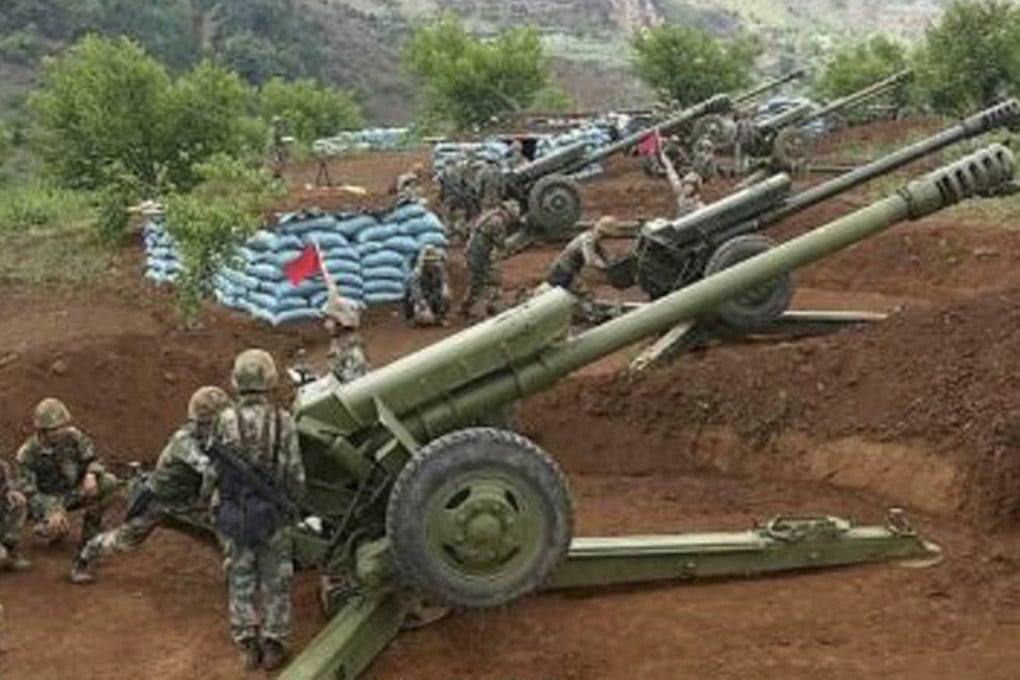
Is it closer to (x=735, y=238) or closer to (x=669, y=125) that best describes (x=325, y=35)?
(x=669, y=125)

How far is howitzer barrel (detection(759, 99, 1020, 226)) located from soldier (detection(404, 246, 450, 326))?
12.2 feet

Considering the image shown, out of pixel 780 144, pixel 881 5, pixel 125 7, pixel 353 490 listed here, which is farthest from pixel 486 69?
pixel 881 5

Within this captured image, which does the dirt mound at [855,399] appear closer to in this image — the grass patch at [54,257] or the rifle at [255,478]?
the rifle at [255,478]

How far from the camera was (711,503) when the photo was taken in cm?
823

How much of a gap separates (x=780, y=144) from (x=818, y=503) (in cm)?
1543

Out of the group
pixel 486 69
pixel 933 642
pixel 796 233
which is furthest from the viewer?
pixel 486 69

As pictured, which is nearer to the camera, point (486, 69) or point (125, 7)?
point (486, 69)

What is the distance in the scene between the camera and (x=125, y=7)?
63.2 m

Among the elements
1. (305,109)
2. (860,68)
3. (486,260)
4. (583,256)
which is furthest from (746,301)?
(305,109)

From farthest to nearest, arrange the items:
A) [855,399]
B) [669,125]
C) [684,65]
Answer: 1. [684,65]
2. [669,125]
3. [855,399]

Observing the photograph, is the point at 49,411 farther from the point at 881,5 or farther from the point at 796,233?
the point at 881,5

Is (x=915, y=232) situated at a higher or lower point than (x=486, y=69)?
lower

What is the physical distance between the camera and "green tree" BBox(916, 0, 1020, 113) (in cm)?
3041

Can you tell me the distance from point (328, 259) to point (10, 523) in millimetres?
6600
